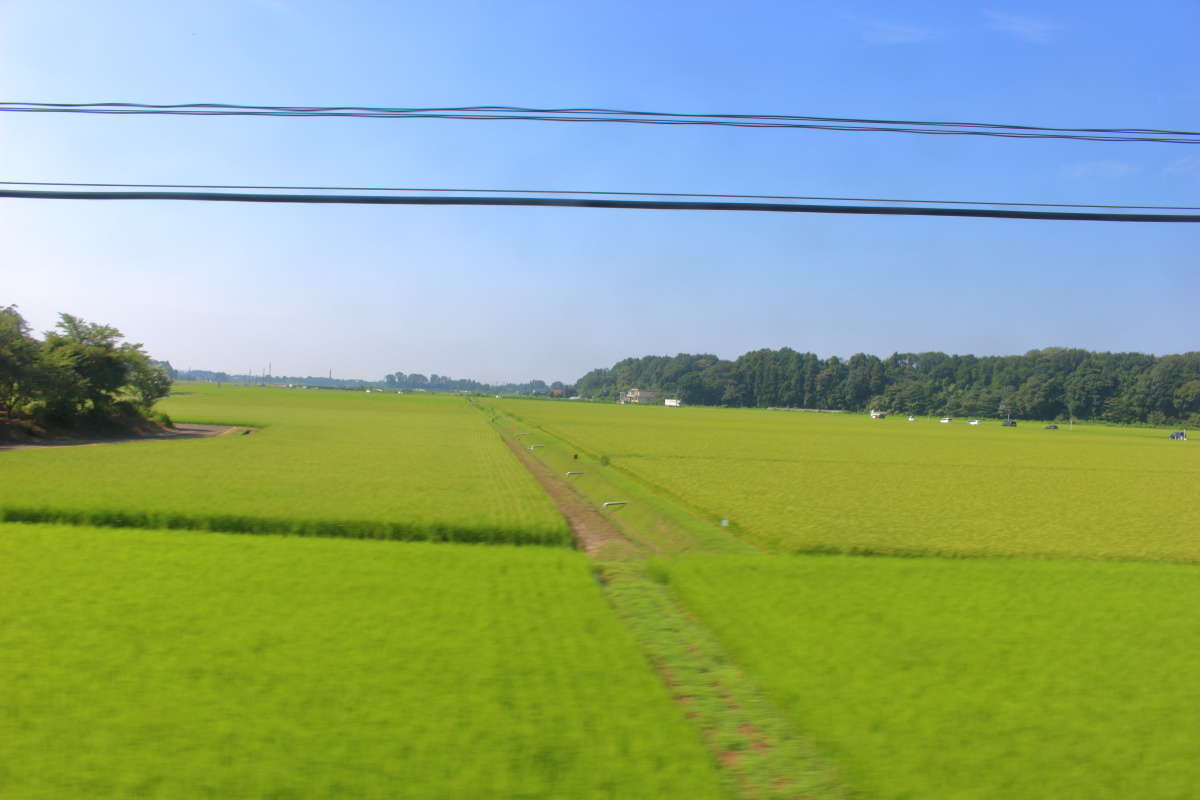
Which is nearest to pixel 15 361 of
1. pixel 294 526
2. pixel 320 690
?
pixel 294 526

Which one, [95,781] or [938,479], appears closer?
[95,781]

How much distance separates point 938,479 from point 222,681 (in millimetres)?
30551

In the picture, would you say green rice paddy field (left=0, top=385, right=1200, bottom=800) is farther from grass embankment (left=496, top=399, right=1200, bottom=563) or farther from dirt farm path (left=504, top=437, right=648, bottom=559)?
dirt farm path (left=504, top=437, right=648, bottom=559)

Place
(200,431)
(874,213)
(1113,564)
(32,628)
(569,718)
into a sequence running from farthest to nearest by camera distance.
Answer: (200,431) < (1113,564) < (874,213) < (32,628) < (569,718)

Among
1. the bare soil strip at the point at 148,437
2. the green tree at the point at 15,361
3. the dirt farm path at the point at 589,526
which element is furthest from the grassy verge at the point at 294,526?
the green tree at the point at 15,361

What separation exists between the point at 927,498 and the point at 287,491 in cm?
2021

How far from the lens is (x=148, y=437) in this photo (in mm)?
43719

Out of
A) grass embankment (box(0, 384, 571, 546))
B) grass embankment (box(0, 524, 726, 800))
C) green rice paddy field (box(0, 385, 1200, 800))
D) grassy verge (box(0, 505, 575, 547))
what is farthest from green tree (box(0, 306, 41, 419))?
grass embankment (box(0, 524, 726, 800))

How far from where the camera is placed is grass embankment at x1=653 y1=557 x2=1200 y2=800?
5926mm

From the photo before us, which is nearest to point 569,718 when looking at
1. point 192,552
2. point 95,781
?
point 95,781

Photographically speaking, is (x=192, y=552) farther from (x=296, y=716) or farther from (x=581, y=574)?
(x=296, y=716)

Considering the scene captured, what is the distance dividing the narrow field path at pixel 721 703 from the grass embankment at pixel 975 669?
0.71 feet

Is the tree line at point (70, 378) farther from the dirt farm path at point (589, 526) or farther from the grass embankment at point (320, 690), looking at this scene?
the grass embankment at point (320, 690)

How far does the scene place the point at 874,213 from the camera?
9.13 meters
